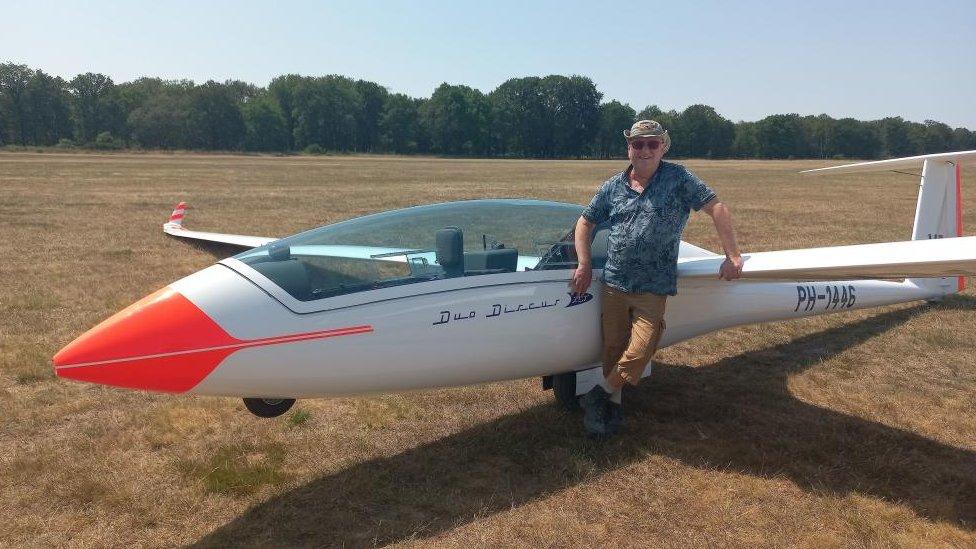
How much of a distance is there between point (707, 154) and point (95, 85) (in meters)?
104

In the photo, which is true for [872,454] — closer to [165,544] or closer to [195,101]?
[165,544]

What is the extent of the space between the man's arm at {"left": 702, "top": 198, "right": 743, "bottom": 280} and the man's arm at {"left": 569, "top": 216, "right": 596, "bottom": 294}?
781 millimetres

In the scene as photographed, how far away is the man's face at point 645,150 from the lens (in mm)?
4109

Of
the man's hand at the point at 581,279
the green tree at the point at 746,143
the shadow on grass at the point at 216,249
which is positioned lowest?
the shadow on grass at the point at 216,249

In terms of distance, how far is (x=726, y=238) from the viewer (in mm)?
4086

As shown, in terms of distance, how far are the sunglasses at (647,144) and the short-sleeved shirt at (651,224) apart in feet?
0.46

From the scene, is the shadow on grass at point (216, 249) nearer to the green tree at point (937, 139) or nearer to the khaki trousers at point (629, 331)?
the khaki trousers at point (629, 331)

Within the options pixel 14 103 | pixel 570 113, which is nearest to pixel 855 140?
pixel 570 113

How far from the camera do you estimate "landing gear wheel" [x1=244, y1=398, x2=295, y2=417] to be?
15.0ft

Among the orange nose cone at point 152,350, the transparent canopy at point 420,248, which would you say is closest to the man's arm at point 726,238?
the transparent canopy at point 420,248

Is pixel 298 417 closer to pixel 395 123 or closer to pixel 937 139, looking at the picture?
pixel 395 123

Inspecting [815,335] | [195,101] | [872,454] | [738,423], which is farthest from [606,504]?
[195,101]

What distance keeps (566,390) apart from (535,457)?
84cm

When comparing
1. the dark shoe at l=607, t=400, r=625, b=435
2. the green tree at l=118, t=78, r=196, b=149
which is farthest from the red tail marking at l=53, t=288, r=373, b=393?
the green tree at l=118, t=78, r=196, b=149
